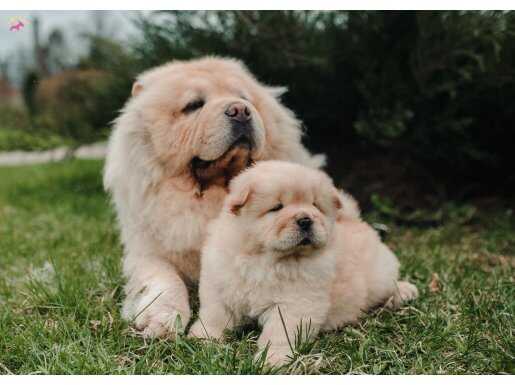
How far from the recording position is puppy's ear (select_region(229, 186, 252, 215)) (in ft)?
7.19

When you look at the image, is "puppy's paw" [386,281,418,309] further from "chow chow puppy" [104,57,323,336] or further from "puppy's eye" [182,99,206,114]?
"puppy's eye" [182,99,206,114]

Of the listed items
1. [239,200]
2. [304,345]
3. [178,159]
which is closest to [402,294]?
[304,345]

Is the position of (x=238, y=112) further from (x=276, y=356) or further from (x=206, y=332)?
(x=276, y=356)

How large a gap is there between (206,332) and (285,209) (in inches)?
21.7

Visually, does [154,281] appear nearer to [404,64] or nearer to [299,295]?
[299,295]

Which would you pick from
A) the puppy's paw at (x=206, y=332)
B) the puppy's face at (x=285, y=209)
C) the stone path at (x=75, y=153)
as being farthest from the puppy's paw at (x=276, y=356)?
the stone path at (x=75, y=153)

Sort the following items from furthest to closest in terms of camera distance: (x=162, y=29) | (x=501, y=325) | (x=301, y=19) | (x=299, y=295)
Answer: (x=162, y=29) < (x=301, y=19) < (x=501, y=325) < (x=299, y=295)

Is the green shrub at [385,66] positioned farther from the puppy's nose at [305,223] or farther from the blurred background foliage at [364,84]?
the puppy's nose at [305,223]

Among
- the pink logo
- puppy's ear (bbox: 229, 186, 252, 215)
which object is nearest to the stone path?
the pink logo

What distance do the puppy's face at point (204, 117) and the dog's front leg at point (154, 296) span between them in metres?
0.43

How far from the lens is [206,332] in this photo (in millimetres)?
2320

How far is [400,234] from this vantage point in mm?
4469
